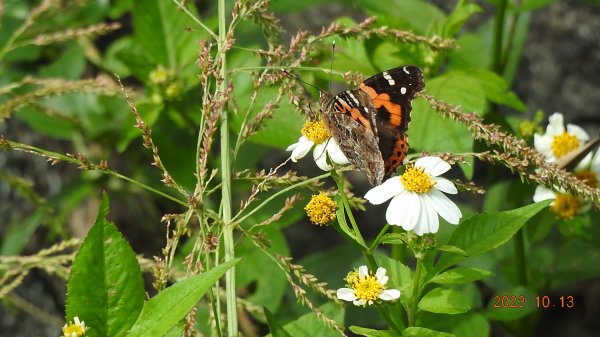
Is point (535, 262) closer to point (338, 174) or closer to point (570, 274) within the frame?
point (570, 274)

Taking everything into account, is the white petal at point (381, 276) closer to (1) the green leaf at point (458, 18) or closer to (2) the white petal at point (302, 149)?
(2) the white petal at point (302, 149)

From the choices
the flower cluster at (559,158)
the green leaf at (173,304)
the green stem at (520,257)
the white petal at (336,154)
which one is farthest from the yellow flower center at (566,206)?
the green leaf at (173,304)

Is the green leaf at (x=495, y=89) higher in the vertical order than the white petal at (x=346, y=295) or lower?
higher

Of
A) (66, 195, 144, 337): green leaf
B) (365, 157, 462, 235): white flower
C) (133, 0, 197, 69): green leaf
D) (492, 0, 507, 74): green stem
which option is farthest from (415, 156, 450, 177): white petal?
(133, 0, 197, 69): green leaf

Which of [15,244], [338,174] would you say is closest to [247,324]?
[15,244]

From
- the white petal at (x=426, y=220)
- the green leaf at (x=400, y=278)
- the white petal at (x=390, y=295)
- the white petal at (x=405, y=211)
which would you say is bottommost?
the green leaf at (x=400, y=278)

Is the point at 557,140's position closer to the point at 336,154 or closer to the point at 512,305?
the point at 512,305

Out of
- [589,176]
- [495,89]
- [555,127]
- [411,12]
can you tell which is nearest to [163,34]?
[411,12]

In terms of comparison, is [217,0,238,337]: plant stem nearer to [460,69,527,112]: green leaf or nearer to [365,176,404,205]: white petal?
A: [365,176,404,205]: white petal
